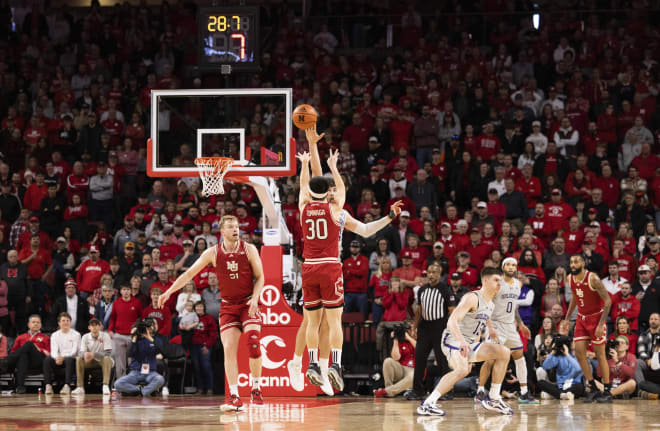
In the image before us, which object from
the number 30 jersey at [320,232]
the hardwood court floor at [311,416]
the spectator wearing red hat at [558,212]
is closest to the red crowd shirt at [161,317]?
the hardwood court floor at [311,416]

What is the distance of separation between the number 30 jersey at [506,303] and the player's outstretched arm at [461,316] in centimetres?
139

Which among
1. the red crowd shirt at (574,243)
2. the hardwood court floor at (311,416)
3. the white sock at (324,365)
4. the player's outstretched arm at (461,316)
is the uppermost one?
the red crowd shirt at (574,243)

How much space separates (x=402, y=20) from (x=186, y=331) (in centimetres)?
1100

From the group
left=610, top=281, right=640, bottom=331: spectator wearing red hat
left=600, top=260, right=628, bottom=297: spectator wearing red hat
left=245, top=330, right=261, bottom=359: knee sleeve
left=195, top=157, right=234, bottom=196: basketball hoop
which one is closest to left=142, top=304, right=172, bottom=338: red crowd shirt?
left=195, top=157, right=234, bottom=196: basketball hoop

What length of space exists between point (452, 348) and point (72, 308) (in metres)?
8.67

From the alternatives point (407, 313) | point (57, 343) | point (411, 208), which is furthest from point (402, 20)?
point (57, 343)

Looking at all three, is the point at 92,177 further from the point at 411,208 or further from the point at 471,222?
the point at 471,222

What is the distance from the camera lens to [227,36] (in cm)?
1368

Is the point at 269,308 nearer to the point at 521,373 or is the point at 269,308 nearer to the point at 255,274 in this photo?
the point at 255,274

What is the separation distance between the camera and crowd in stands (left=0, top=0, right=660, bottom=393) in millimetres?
17297

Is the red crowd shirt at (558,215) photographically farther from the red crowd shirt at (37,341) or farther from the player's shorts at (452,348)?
the red crowd shirt at (37,341)

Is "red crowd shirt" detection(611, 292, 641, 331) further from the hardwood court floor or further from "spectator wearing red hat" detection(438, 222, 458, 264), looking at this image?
"spectator wearing red hat" detection(438, 222, 458, 264)

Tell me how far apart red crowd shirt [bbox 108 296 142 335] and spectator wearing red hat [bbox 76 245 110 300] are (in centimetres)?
146

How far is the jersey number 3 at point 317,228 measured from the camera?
10.6 meters
